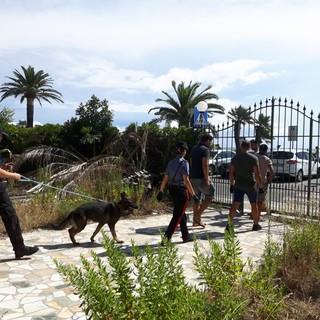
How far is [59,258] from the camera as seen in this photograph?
6.05m

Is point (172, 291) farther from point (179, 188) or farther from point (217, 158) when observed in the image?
point (217, 158)

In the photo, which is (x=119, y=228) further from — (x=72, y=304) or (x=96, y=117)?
(x=96, y=117)

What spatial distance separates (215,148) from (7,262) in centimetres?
761

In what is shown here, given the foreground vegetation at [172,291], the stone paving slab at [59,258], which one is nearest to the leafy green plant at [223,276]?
the foreground vegetation at [172,291]

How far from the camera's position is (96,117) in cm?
1466

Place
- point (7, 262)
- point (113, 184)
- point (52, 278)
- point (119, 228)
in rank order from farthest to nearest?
point (113, 184) < point (119, 228) < point (7, 262) < point (52, 278)

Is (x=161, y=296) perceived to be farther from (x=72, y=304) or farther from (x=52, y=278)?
(x=52, y=278)

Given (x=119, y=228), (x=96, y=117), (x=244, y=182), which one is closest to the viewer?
(x=244, y=182)

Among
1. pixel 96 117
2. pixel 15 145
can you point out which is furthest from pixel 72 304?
pixel 15 145

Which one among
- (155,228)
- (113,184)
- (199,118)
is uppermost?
(199,118)

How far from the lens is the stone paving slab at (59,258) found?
13.7ft

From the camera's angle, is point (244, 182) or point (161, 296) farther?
point (244, 182)

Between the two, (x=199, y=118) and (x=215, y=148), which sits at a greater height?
(x=199, y=118)

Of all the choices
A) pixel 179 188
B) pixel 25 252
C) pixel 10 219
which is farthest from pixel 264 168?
pixel 10 219
